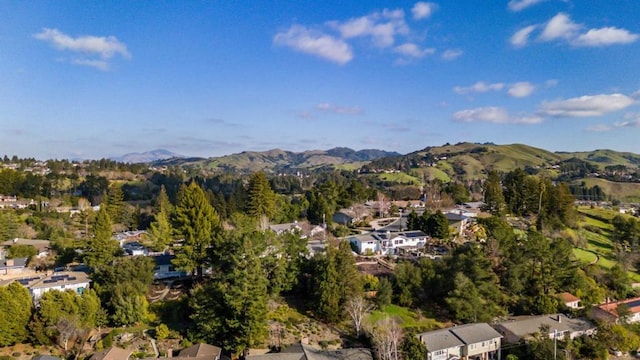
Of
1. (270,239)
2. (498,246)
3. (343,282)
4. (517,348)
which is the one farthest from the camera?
(498,246)

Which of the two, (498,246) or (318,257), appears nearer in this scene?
(318,257)

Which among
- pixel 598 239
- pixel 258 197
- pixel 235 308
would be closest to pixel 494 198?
pixel 598 239

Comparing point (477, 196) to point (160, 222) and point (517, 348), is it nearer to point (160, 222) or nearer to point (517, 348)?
point (517, 348)

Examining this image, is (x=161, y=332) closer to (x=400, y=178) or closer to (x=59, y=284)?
(x=59, y=284)

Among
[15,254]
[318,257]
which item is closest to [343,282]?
[318,257]

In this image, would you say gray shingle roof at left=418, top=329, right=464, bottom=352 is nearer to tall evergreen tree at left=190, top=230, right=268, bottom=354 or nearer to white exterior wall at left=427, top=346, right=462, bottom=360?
white exterior wall at left=427, top=346, right=462, bottom=360

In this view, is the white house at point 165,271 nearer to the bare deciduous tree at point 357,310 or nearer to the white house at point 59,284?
the white house at point 59,284
